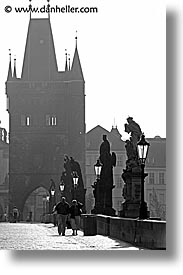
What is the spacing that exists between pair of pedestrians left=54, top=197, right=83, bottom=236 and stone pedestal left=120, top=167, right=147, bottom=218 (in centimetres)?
89

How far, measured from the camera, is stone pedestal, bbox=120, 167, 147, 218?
58.7 ft

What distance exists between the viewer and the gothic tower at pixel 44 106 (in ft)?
50.4

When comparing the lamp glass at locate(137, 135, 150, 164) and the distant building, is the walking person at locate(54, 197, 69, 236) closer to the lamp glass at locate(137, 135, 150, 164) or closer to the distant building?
the distant building

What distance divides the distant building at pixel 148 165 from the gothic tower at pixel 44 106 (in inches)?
9.9

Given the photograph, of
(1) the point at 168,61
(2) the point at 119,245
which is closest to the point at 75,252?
(2) the point at 119,245

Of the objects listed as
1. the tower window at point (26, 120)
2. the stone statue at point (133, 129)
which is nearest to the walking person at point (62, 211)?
the stone statue at point (133, 129)

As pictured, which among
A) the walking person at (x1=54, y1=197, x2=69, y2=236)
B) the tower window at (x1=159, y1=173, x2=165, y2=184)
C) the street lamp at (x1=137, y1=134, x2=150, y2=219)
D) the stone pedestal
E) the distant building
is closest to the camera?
the tower window at (x1=159, y1=173, x2=165, y2=184)

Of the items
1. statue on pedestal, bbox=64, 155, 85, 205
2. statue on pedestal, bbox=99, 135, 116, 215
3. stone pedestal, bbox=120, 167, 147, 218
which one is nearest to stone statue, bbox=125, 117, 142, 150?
statue on pedestal, bbox=99, 135, 116, 215

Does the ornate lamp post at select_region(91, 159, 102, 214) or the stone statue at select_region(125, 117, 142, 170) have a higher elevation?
the stone statue at select_region(125, 117, 142, 170)

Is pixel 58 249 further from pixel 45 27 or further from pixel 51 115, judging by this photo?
pixel 51 115

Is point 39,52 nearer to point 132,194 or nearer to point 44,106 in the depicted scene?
point 44,106
